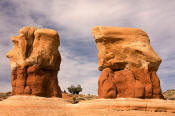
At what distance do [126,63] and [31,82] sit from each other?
9.71 m

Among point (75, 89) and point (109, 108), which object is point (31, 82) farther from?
point (75, 89)

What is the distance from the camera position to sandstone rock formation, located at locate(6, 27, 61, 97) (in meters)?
23.2

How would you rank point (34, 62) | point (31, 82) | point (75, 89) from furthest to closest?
point (75, 89) < point (34, 62) < point (31, 82)

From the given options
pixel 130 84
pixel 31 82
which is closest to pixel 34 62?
pixel 31 82

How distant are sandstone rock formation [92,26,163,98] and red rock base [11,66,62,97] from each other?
662cm

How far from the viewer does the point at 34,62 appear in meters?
23.7

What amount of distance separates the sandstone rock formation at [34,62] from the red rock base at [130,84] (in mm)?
6920

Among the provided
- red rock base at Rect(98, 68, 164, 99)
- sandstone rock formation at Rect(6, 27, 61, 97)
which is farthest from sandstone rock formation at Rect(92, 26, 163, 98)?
sandstone rock formation at Rect(6, 27, 61, 97)

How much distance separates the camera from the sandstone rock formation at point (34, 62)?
23.2 metres

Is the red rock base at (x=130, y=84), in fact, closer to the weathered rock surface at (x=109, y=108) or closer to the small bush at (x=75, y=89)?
the weathered rock surface at (x=109, y=108)

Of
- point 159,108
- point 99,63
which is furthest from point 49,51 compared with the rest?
point 159,108

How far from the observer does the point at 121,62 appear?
2031 centimetres

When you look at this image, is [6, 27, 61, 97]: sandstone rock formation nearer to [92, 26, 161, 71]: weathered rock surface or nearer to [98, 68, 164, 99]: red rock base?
[92, 26, 161, 71]: weathered rock surface

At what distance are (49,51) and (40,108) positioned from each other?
6.68 metres
